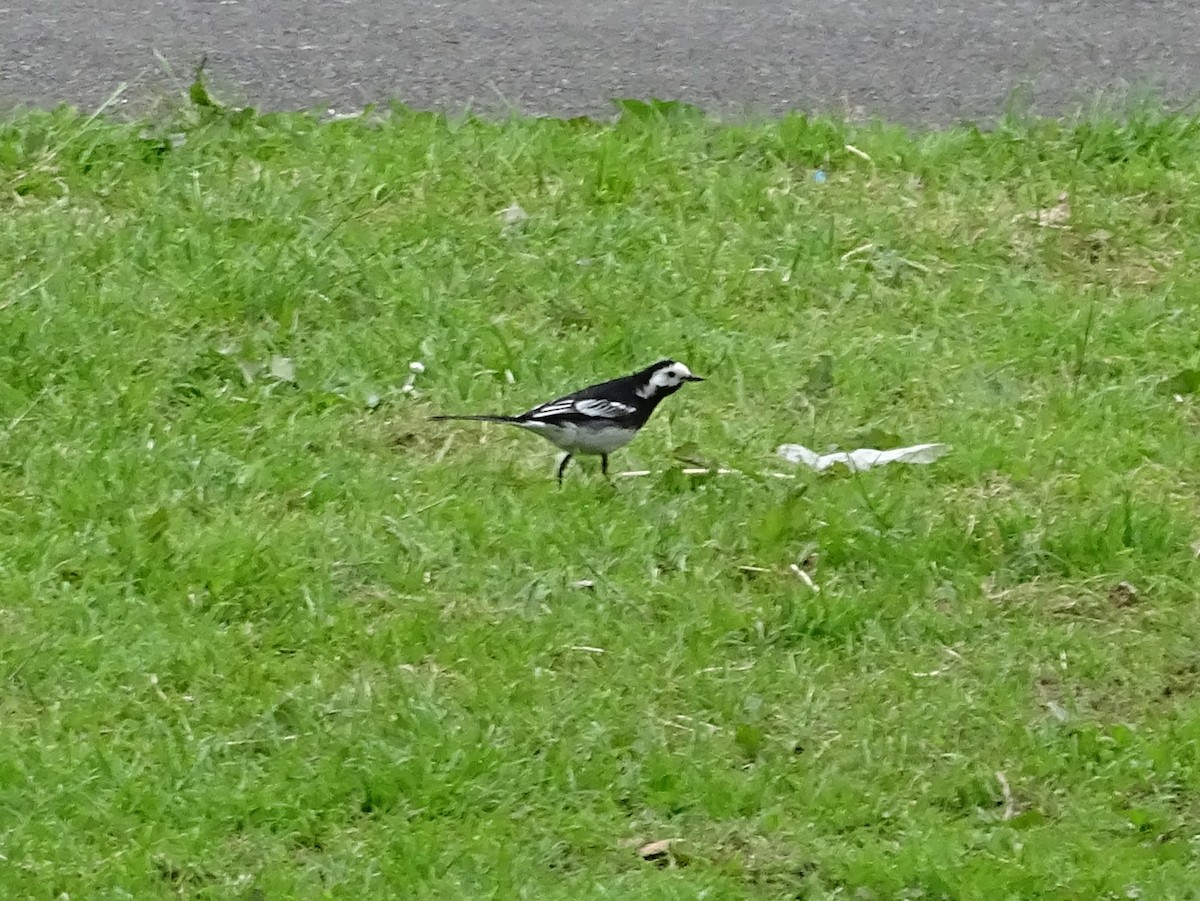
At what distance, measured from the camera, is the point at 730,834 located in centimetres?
455

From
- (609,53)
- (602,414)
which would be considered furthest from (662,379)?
(609,53)

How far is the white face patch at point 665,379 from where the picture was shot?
5961mm

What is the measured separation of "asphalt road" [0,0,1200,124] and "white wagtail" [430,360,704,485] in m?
2.22

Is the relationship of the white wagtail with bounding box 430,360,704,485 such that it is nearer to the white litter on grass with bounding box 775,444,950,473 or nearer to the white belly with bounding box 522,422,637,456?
the white belly with bounding box 522,422,637,456

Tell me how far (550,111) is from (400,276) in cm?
140

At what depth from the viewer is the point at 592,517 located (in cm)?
573

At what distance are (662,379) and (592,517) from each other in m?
0.53

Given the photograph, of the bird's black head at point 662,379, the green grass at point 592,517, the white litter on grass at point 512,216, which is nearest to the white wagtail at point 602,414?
the bird's black head at point 662,379

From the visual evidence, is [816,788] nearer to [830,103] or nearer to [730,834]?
[730,834]

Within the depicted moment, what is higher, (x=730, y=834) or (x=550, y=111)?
(x=550, y=111)

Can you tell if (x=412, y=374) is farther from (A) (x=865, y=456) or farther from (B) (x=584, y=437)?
(A) (x=865, y=456)

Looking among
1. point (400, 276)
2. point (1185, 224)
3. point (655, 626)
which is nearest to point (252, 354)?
point (400, 276)

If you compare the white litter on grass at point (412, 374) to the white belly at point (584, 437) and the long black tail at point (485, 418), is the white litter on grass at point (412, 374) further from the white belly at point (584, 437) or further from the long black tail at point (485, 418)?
the white belly at point (584, 437)

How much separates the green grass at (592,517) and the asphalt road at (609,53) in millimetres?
373
